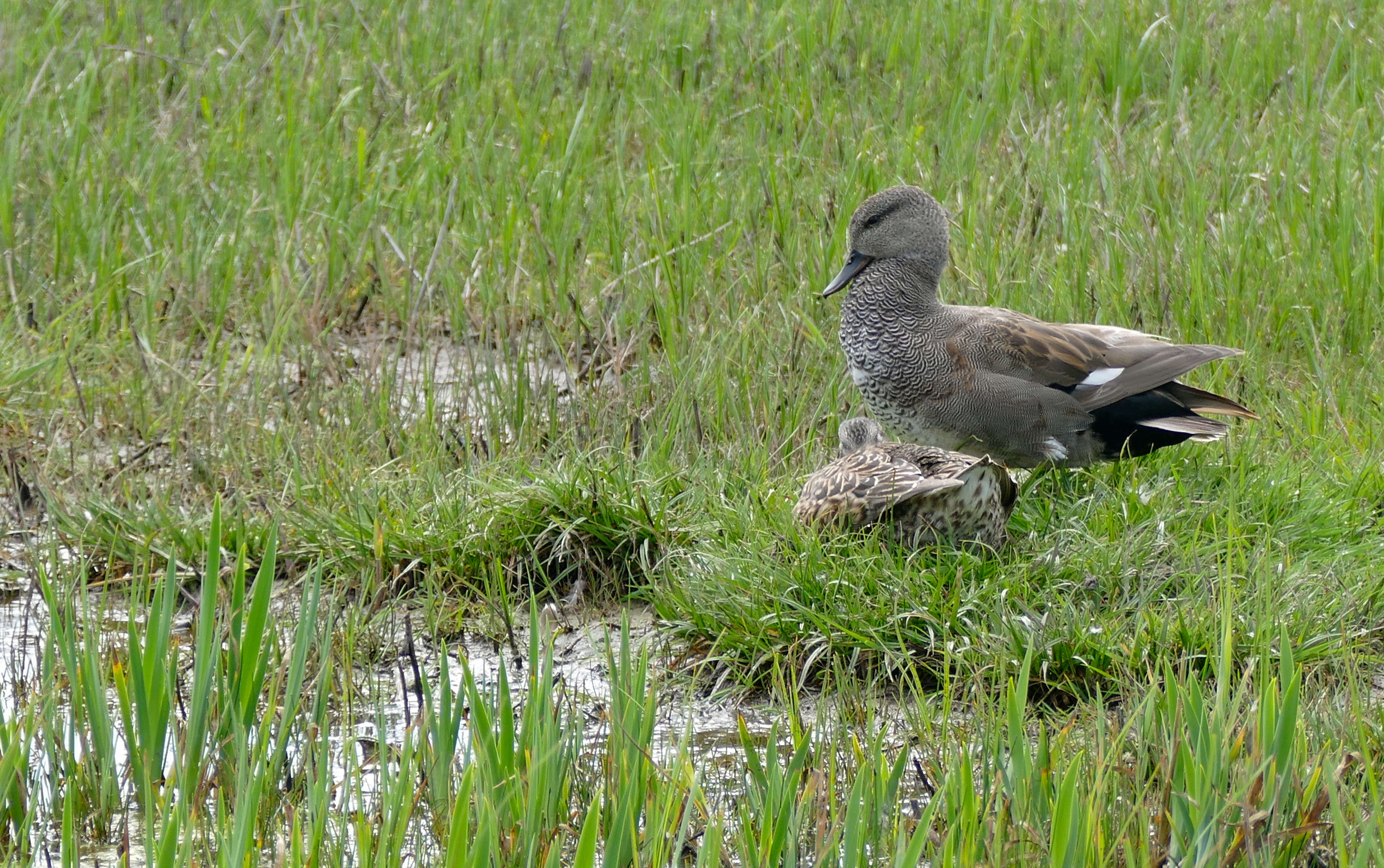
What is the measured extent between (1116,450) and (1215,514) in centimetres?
57

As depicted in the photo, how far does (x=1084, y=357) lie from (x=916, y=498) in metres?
1.10

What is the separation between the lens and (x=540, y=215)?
21.2 feet

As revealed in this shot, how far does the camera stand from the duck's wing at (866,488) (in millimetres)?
3910

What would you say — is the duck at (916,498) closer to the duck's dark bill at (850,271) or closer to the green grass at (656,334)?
the green grass at (656,334)

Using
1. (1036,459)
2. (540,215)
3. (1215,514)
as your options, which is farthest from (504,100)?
(1215,514)

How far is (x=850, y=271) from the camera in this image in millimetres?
5242

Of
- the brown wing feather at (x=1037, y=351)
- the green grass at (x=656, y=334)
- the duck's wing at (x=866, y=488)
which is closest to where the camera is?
the green grass at (x=656, y=334)

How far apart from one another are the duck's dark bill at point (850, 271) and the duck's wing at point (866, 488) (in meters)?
1.17

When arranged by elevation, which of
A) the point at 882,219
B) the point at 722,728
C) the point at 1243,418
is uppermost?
the point at 882,219

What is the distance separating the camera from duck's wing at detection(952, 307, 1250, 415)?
4.64m

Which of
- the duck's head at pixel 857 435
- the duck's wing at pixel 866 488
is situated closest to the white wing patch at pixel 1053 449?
the duck's head at pixel 857 435

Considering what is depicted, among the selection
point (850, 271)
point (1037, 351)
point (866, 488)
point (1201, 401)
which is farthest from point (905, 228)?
point (866, 488)

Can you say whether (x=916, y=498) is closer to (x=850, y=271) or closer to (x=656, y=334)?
(x=850, y=271)

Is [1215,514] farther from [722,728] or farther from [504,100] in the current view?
[504,100]
